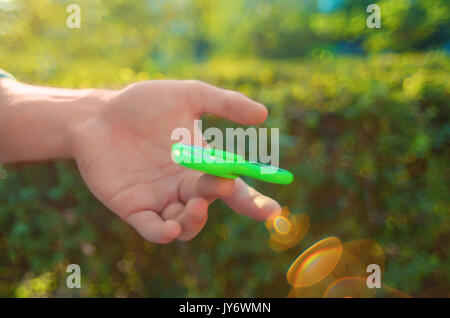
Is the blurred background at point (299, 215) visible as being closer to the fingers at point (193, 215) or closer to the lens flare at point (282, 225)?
the lens flare at point (282, 225)

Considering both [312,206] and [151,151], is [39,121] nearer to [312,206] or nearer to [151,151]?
[151,151]

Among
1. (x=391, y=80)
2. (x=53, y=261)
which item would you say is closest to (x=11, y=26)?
(x=53, y=261)

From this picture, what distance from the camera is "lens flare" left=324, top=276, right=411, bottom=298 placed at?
2639 millimetres

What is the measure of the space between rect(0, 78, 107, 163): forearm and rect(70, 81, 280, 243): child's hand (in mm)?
89

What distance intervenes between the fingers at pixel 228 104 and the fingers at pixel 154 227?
2.16 feet

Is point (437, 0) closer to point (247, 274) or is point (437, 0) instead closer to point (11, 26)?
point (247, 274)

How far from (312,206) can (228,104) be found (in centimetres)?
133

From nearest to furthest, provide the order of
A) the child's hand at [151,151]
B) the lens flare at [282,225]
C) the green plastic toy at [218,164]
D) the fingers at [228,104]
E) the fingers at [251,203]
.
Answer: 1. the green plastic toy at [218,164]
2. the fingers at [251,203]
3. the child's hand at [151,151]
4. the fingers at [228,104]
5. the lens flare at [282,225]

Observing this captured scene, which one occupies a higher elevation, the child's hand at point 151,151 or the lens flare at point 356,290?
the child's hand at point 151,151

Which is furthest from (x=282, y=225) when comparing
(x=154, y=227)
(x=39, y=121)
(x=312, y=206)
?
(x=39, y=121)

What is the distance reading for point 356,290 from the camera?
2.69 meters

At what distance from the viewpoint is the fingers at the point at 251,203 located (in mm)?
1554

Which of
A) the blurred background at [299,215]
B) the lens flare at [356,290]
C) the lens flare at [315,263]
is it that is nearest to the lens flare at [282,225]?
the blurred background at [299,215]

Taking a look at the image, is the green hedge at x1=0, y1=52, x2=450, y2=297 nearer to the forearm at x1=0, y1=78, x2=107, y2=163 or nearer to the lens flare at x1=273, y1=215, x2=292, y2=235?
the lens flare at x1=273, y1=215, x2=292, y2=235
